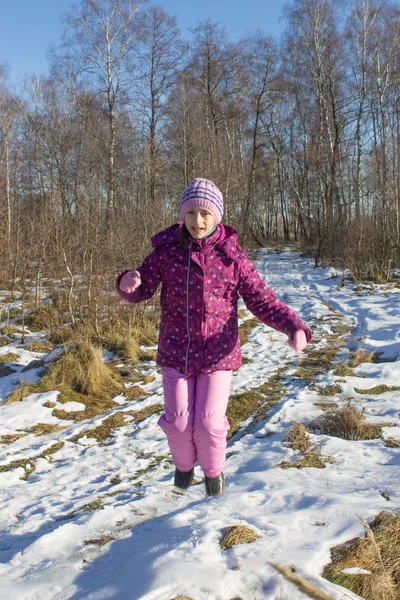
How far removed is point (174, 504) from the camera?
11.0 ft

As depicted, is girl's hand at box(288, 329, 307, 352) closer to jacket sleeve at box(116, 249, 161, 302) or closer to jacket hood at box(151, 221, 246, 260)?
jacket hood at box(151, 221, 246, 260)

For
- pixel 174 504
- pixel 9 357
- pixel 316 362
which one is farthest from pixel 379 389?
pixel 9 357

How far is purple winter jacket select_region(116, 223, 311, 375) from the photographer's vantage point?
278cm

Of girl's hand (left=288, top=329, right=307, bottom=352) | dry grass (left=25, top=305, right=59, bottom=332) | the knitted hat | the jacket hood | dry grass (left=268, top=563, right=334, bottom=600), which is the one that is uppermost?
the knitted hat

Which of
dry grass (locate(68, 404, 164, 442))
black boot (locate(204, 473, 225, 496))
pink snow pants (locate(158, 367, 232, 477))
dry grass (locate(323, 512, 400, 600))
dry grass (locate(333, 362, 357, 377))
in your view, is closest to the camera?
dry grass (locate(323, 512, 400, 600))

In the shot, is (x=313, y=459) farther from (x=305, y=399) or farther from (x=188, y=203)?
(x=188, y=203)

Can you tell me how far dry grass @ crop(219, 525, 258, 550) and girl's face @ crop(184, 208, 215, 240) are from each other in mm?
1650

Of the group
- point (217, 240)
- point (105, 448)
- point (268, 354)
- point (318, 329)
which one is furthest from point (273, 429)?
point (318, 329)

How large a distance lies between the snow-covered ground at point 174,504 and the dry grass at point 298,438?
3.2 inches

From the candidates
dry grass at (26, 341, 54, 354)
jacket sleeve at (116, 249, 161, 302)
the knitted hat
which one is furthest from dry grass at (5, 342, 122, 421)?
the knitted hat

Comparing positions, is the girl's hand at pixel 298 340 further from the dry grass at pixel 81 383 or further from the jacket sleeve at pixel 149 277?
the dry grass at pixel 81 383

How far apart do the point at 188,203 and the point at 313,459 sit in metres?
2.45

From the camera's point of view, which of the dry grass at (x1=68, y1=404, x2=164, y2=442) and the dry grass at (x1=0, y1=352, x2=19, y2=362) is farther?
the dry grass at (x1=0, y1=352, x2=19, y2=362)

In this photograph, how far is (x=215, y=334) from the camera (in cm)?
283
